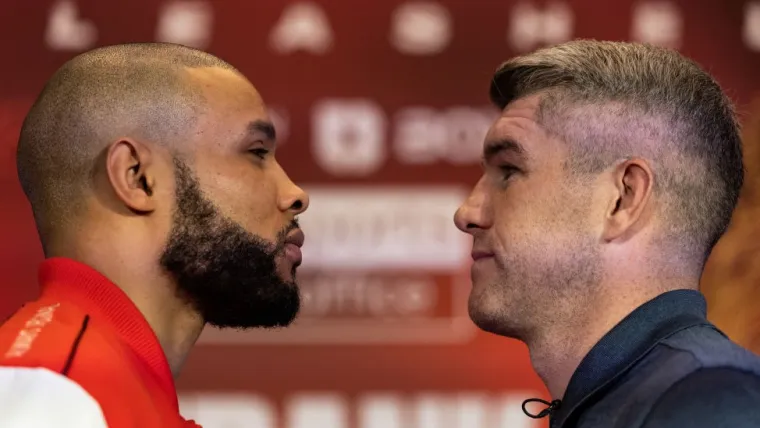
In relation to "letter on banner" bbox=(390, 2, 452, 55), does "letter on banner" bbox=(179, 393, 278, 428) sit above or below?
below

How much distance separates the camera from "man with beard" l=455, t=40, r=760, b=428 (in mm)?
1581

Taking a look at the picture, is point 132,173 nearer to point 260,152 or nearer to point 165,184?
point 165,184

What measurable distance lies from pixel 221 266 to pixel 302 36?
157 centimetres

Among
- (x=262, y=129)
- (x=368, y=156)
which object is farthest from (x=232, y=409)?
(x=262, y=129)

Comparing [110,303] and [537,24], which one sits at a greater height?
[537,24]

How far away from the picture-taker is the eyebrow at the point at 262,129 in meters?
1.89

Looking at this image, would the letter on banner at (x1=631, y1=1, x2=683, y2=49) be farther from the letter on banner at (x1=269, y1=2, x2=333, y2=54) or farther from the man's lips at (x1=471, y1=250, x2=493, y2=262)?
the man's lips at (x1=471, y1=250, x2=493, y2=262)

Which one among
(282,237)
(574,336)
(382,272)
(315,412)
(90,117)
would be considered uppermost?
(90,117)

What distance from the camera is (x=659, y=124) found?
64.8 inches

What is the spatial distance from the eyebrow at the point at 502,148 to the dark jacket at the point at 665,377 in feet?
1.01

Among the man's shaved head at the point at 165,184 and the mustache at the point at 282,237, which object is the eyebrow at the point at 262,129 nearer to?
the man's shaved head at the point at 165,184

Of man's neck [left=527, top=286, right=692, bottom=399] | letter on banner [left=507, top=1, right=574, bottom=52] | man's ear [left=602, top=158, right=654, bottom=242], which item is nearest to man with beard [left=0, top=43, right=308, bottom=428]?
man's neck [left=527, top=286, right=692, bottom=399]

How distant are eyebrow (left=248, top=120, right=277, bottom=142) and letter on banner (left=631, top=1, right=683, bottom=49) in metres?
1.64

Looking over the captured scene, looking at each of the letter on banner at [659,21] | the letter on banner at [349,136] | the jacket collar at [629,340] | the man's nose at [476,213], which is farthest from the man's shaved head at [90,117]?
the letter on banner at [659,21]
